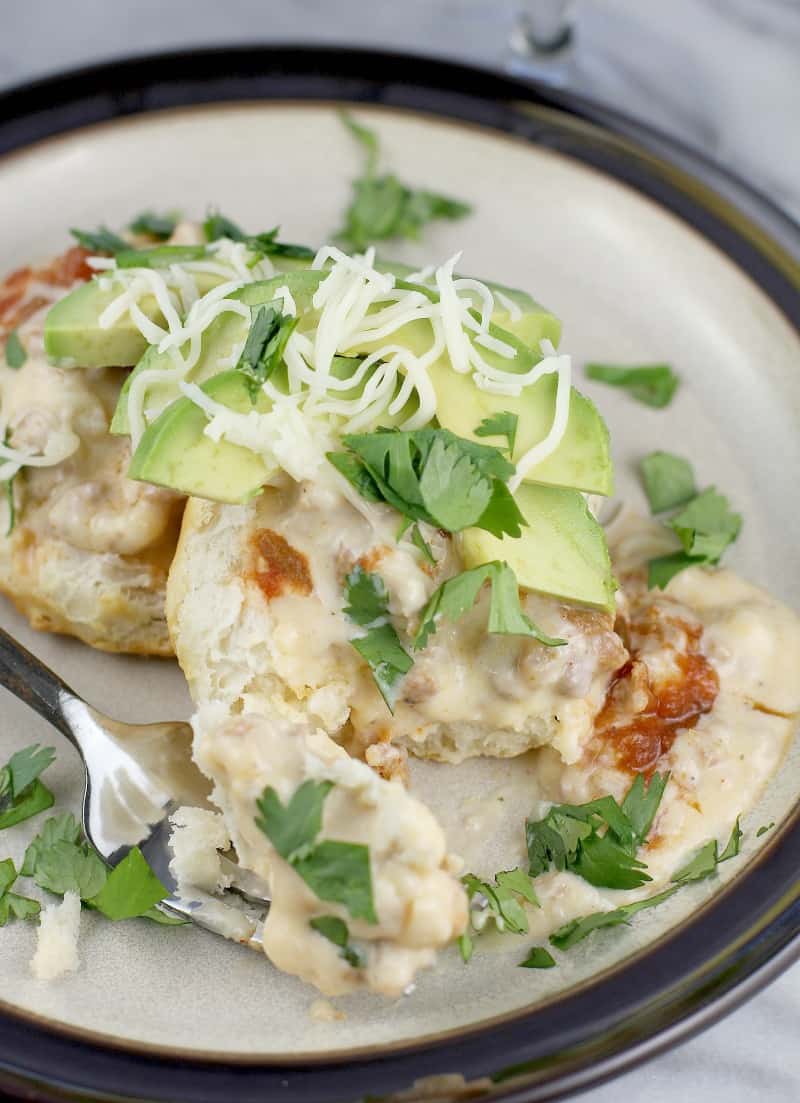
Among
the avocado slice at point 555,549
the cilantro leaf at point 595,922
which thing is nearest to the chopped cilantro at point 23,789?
the avocado slice at point 555,549

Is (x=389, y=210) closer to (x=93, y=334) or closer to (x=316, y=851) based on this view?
(x=93, y=334)

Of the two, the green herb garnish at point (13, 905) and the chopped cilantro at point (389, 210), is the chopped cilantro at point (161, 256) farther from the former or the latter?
the green herb garnish at point (13, 905)

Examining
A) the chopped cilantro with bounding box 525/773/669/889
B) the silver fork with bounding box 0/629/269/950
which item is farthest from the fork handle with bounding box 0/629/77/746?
the chopped cilantro with bounding box 525/773/669/889

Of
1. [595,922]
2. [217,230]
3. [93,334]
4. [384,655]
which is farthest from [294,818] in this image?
[217,230]

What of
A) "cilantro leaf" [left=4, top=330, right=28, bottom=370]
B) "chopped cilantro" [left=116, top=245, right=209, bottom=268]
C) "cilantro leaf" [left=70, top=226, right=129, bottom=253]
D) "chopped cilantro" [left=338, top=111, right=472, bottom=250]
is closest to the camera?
"chopped cilantro" [left=116, top=245, right=209, bottom=268]

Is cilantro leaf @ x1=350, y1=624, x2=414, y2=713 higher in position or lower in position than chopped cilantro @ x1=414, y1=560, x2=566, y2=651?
lower

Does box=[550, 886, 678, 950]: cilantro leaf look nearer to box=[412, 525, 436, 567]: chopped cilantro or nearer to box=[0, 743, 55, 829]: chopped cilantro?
box=[412, 525, 436, 567]: chopped cilantro

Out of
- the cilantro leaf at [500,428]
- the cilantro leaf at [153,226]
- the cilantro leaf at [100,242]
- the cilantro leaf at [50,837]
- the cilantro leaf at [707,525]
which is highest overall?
the cilantro leaf at [707,525]

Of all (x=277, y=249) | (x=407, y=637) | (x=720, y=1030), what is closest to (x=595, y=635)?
(x=407, y=637)
